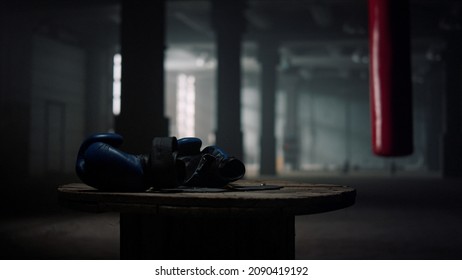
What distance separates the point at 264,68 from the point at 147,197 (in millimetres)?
16792

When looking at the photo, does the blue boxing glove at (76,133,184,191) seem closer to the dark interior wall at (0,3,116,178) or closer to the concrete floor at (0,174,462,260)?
the concrete floor at (0,174,462,260)

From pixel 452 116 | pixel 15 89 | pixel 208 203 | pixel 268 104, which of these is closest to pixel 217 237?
pixel 208 203

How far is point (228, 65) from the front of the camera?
1436 centimetres

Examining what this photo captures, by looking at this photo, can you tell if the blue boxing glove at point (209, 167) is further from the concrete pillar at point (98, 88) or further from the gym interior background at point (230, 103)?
the concrete pillar at point (98, 88)

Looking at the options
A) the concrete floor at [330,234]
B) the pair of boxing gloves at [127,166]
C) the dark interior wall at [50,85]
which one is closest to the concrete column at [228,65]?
the dark interior wall at [50,85]

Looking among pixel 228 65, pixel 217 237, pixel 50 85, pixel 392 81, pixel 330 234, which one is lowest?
pixel 330 234

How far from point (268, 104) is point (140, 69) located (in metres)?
11.1

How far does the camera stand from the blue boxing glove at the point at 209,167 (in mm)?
2785

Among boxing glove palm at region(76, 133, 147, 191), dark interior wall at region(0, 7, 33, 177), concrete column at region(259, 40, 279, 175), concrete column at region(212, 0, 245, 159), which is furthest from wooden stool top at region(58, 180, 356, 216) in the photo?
concrete column at region(259, 40, 279, 175)

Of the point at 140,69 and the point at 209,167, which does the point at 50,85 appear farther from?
the point at 209,167

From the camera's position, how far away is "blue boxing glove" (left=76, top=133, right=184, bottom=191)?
2.54m

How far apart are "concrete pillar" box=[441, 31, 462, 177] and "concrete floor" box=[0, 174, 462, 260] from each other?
8.74 metres
